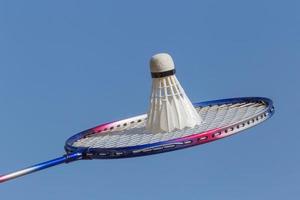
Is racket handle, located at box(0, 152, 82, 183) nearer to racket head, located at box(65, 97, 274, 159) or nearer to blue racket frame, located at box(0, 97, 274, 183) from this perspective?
blue racket frame, located at box(0, 97, 274, 183)

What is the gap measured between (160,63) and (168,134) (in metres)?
2.08

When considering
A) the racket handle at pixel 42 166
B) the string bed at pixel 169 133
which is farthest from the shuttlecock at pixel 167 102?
the racket handle at pixel 42 166

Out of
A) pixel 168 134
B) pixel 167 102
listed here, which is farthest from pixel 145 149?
pixel 167 102

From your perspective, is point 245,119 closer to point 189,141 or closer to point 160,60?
point 189,141

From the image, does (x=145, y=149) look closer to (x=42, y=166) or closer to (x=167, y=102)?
(x=42, y=166)

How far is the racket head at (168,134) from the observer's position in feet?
53.8

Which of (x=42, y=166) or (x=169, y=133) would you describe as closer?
(x=42, y=166)

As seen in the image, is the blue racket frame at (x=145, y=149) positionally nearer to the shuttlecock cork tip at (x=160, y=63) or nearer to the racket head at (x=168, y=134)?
the racket head at (x=168, y=134)

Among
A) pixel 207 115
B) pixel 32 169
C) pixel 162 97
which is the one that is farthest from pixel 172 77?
pixel 32 169

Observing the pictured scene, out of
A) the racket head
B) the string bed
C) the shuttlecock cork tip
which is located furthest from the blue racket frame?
the shuttlecock cork tip

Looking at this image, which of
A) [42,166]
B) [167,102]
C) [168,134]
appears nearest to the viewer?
[42,166]

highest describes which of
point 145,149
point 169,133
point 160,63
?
point 160,63

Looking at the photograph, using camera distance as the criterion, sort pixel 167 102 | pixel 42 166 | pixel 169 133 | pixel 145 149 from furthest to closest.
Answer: pixel 167 102, pixel 169 133, pixel 145 149, pixel 42 166

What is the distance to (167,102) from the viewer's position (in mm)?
19828
